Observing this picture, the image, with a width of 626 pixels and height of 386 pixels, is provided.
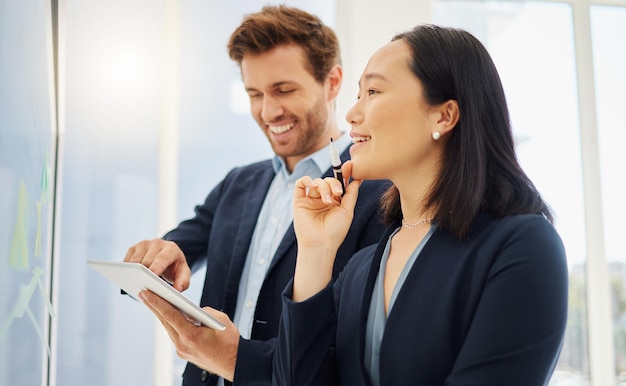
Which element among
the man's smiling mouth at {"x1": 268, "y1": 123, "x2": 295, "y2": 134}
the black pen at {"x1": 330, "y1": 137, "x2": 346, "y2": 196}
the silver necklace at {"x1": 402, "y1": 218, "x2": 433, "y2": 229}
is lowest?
the silver necklace at {"x1": 402, "y1": 218, "x2": 433, "y2": 229}

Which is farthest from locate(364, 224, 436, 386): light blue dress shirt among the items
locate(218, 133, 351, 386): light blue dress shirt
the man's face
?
the man's face

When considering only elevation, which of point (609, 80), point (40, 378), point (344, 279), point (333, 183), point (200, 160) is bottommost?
point (40, 378)

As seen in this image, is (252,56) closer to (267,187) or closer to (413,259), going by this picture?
(267,187)

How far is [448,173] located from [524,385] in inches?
15.2

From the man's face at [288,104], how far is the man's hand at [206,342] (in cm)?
64

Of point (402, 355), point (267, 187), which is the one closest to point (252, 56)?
point (267, 187)

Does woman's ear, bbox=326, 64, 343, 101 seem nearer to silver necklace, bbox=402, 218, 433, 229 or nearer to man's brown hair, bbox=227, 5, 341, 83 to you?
man's brown hair, bbox=227, 5, 341, 83

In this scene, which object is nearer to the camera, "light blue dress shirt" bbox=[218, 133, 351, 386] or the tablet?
the tablet

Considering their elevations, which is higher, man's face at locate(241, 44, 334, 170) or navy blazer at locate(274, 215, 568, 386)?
man's face at locate(241, 44, 334, 170)

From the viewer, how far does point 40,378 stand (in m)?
1.38

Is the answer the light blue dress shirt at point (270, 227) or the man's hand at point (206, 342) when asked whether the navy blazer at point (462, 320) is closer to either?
the man's hand at point (206, 342)

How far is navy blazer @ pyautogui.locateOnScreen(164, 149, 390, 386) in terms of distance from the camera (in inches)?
55.5

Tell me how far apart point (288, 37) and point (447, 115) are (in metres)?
0.83

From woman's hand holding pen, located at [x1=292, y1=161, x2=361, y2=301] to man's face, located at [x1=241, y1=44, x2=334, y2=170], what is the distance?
51cm
